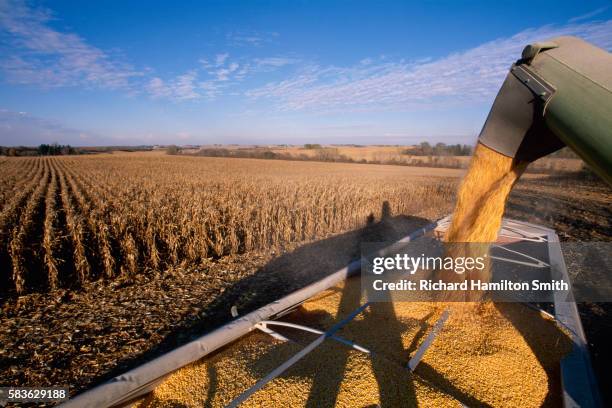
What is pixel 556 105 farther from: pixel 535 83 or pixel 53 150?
pixel 53 150

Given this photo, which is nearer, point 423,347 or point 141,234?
point 423,347

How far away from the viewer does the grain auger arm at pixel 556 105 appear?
3.76ft

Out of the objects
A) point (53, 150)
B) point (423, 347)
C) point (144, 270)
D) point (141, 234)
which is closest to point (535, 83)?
point (423, 347)

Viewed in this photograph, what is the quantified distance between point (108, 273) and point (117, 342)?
73.1 inches

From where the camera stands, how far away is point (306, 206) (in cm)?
777

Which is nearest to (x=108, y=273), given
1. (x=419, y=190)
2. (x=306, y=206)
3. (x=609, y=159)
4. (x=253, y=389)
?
(x=253, y=389)

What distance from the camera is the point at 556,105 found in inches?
54.3

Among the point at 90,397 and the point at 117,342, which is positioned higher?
the point at 90,397

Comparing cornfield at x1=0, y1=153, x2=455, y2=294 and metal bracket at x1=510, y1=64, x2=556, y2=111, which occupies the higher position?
metal bracket at x1=510, y1=64, x2=556, y2=111

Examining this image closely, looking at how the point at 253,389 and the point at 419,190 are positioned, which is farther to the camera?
the point at 419,190

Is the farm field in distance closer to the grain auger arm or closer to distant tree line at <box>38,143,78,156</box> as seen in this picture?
the grain auger arm

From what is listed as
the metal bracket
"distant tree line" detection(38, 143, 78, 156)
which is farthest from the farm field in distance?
"distant tree line" detection(38, 143, 78, 156)

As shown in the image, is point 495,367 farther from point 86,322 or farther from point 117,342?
point 86,322

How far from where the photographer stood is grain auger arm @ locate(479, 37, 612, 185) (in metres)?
1.14
